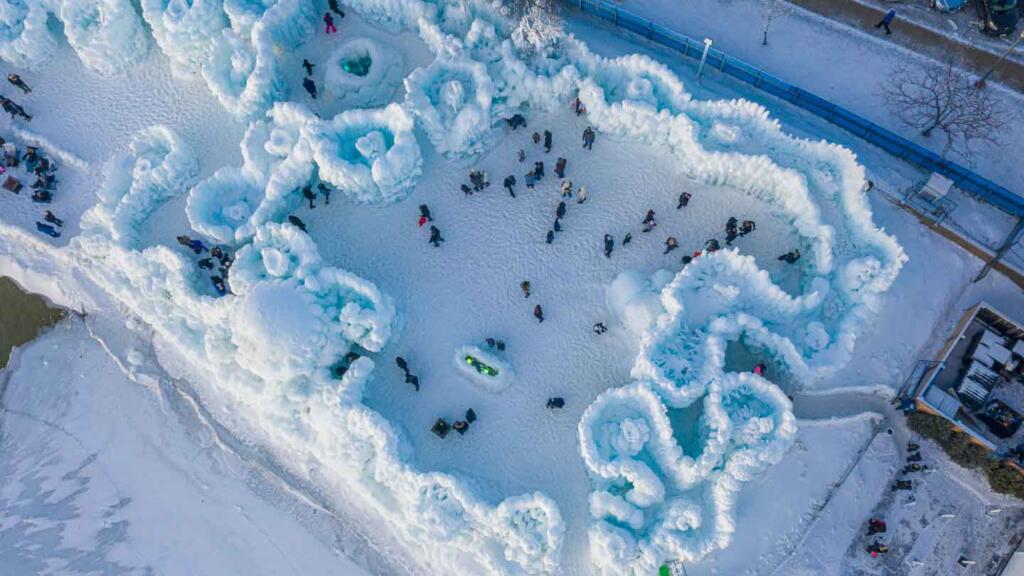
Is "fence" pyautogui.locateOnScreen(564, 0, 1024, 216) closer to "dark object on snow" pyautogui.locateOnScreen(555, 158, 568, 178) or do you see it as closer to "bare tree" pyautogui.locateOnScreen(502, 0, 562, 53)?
"bare tree" pyautogui.locateOnScreen(502, 0, 562, 53)

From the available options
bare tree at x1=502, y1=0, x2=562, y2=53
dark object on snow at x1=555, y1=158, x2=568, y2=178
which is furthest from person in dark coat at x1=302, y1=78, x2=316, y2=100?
dark object on snow at x1=555, y1=158, x2=568, y2=178

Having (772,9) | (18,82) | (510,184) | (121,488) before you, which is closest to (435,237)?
(510,184)

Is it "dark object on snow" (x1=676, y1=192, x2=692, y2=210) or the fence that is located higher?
the fence

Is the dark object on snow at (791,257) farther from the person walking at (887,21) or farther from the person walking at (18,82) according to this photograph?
the person walking at (18,82)

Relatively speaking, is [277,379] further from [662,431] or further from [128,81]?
[128,81]

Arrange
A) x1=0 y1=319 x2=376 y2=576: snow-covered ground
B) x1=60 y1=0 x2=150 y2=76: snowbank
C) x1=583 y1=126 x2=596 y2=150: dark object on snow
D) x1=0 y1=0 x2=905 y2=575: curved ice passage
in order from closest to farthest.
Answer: x1=0 y1=0 x2=905 y2=575: curved ice passage → x1=0 y1=319 x2=376 y2=576: snow-covered ground → x1=583 y1=126 x2=596 y2=150: dark object on snow → x1=60 y1=0 x2=150 y2=76: snowbank

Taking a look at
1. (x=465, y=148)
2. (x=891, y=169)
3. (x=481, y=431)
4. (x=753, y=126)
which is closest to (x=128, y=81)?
(x=465, y=148)
